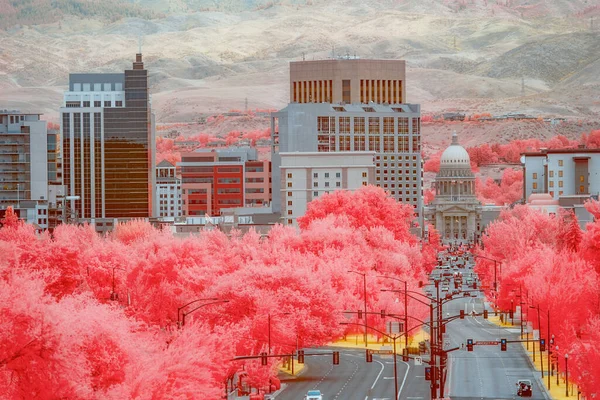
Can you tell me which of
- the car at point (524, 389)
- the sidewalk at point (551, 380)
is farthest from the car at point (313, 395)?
the sidewalk at point (551, 380)

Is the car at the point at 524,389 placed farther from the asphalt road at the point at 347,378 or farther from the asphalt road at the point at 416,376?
the asphalt road at the point at 347,378

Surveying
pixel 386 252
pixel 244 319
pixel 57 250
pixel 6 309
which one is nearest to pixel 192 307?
pixel 244 319

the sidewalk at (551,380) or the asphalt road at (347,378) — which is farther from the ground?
the asphalt road at (347,378)

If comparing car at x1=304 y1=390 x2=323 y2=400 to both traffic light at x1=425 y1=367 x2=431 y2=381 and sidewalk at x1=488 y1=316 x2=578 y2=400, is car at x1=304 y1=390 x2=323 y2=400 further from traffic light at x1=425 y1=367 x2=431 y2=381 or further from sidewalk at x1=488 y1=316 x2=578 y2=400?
sidewalk at x1=488 y1=316 x2=578 y2=400

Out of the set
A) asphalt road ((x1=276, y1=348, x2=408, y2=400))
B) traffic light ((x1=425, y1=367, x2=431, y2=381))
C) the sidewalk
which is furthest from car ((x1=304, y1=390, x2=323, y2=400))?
the sidewalk

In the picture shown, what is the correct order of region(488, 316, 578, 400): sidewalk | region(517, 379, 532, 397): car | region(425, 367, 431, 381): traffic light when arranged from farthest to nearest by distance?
region(425, 367, 431, 381): traffic light → region(488, 316, 578, 400): sidewalk → region(517, 379, 532, 397): car

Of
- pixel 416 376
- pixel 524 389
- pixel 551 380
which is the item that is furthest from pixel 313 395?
pixel 551 380

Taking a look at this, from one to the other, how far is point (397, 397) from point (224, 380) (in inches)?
348

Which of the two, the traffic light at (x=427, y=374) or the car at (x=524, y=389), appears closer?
the car at (x=524, y=389)

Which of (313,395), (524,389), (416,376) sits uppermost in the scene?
(313,395)

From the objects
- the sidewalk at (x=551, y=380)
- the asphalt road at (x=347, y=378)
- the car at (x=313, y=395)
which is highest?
the car at (x=313, y=395)

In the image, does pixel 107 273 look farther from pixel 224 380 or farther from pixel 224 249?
pixel 224 380

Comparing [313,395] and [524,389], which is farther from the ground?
[313,395]

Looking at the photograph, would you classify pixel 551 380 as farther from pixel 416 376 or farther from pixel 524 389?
pixel 524 389
